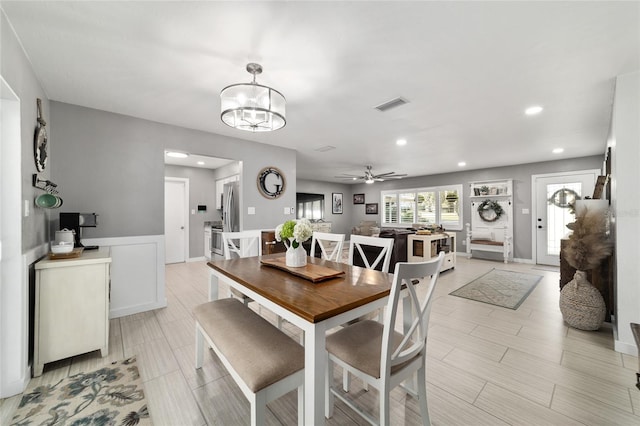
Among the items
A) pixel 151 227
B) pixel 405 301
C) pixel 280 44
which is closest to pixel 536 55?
pixel 280 44

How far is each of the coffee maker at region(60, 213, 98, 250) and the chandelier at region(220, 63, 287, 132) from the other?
1993 millimetres

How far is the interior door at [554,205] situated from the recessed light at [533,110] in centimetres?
382

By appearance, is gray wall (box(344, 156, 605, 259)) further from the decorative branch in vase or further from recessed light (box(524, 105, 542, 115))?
the decorative branch in vase

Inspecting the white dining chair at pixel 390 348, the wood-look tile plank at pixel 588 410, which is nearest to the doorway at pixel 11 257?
the white dining chair at pixel 390 348

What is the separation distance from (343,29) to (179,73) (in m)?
1.46

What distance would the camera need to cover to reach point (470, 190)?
7.01 metres

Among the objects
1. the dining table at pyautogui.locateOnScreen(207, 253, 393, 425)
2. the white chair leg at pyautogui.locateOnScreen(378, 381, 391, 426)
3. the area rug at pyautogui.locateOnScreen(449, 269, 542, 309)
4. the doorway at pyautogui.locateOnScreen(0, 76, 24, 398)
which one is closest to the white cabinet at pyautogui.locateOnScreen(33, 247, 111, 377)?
the doorway at pyautogui.locateOnScreen(0, 76, 24, 398)

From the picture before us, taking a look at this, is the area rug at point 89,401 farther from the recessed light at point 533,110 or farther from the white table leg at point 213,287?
the recessed light at point 533,110

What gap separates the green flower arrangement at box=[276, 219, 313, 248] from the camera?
1800 mm

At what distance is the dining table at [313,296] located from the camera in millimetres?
1088

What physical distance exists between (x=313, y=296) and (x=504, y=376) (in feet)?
5.58

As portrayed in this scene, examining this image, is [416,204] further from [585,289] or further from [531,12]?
[531,12]

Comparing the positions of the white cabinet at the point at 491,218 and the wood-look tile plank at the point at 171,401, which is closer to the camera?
the wood-look tile plank at the point at 171,401

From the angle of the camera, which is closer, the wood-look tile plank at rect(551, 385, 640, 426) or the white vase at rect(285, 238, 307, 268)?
the wood-look tile plank at rect(551, 385, 640, 426)
